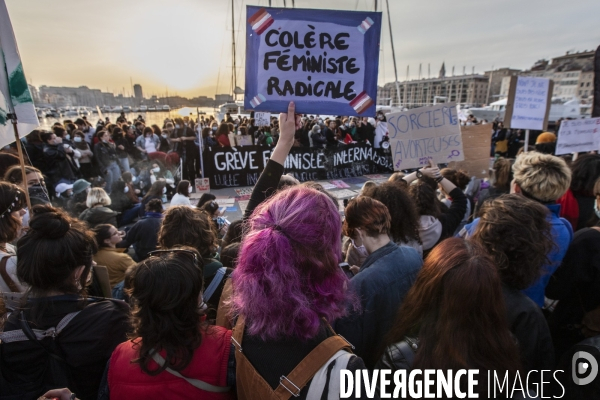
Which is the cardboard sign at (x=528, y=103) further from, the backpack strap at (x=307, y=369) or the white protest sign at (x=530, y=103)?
the backpack strap at (x=307, y=369)

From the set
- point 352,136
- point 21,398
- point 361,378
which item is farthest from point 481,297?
point 352,136

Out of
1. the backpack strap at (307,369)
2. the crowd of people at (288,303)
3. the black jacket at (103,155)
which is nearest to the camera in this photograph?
the backpack strap at (307,369)

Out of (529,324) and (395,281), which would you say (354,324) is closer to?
(395,281)

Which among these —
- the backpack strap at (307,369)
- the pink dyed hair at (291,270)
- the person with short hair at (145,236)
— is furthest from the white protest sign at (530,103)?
the backpack strap at (307,369)

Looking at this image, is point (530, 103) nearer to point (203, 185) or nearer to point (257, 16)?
point (257, 16)

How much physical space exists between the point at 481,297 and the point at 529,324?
0.61 m

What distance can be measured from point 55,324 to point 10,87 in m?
1.94

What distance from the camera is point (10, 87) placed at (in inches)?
96.3

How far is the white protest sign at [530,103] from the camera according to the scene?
235 inches

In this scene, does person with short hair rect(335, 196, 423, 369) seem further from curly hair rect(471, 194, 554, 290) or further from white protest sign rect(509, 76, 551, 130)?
white protest sign rect(509, 76, 551, 130)

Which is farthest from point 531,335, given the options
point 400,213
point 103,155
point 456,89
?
point 456,89

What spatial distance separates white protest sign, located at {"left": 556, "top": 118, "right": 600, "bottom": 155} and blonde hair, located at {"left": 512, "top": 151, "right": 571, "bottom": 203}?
12.0 feet

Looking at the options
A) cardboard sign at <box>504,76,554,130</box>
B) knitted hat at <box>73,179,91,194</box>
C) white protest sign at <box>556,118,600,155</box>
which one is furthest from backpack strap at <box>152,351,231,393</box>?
white protest sign at <box>556,118,600,155</box>

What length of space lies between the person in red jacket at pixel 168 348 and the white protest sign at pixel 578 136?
21.5 feet
